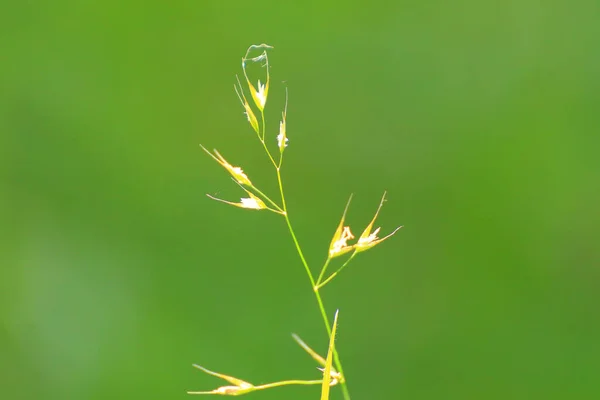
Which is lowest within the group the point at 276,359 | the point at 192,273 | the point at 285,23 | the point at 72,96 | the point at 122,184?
the point at 276,359

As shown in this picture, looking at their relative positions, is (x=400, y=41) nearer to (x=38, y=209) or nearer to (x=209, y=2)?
(x=209, y=2)

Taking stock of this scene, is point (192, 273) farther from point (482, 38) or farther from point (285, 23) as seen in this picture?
point (482, 38)

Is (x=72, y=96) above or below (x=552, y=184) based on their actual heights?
above

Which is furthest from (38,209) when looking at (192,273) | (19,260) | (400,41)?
(400,41)

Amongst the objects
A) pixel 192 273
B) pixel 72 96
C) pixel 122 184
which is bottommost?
pixel 192 273

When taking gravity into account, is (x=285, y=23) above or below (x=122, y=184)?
above

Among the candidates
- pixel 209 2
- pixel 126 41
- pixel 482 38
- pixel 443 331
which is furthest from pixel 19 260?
pixel 482 38
